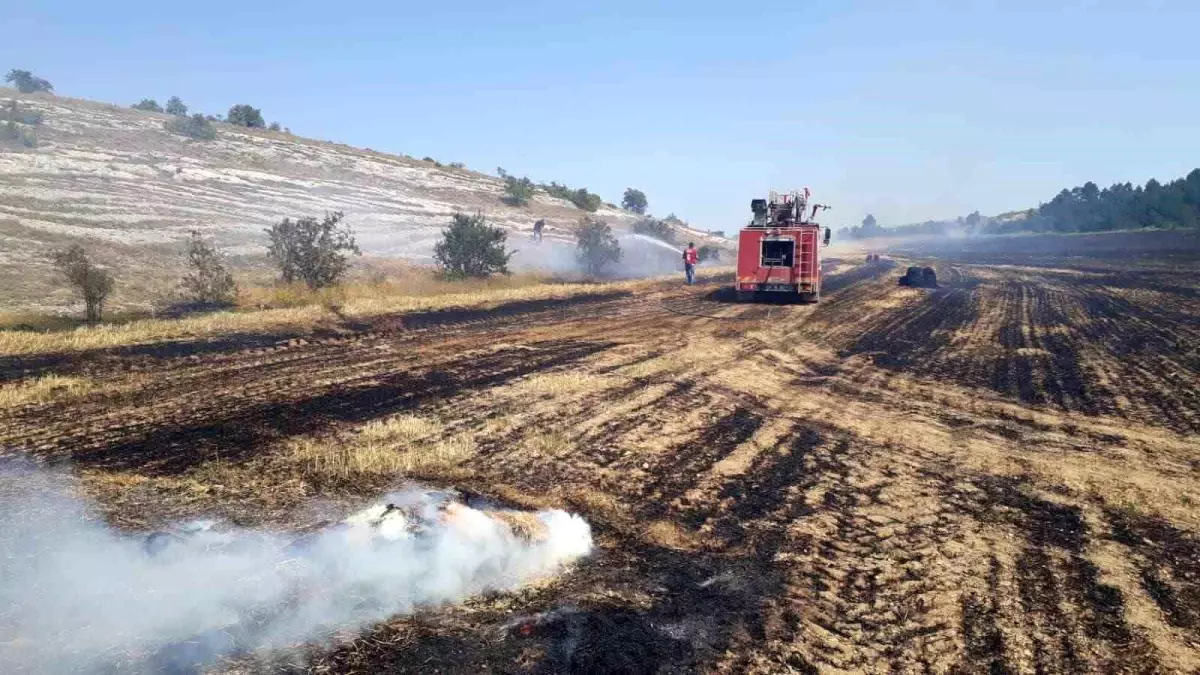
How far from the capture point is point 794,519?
5387 mm

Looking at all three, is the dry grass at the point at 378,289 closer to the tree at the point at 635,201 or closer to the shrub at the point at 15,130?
the shrub at the point at 15,130

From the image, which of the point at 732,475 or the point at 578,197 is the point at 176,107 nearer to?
the point at 578,197

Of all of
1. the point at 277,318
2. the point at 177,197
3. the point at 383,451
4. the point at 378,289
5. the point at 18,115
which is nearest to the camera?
the point at 383,451

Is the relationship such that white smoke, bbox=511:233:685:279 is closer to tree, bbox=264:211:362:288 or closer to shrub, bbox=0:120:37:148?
tree, bbox=264:211:362:288

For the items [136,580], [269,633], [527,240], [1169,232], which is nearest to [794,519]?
[269,633]

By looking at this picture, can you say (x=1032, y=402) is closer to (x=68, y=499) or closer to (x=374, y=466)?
(x=374, y=466)

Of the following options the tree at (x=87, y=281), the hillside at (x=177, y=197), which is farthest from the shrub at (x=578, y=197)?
the tree at (x=87, y=281)

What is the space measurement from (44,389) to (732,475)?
8796 millimetres

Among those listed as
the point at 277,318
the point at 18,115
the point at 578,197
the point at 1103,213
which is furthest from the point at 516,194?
the point at 1103,213

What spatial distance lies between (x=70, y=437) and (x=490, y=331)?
8350 mm

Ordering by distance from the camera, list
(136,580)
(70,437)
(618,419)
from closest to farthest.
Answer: (136,580)
(70,437)
(618,419)

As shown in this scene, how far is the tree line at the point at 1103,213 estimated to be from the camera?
172 feet

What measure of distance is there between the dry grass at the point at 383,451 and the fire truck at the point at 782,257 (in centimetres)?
1413

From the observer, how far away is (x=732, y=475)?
638cm
